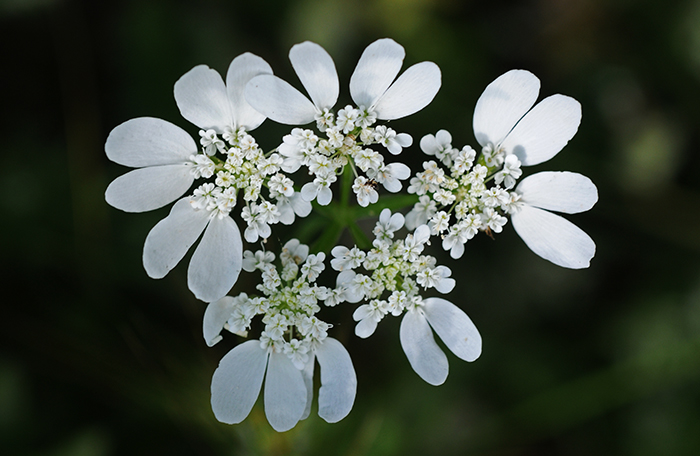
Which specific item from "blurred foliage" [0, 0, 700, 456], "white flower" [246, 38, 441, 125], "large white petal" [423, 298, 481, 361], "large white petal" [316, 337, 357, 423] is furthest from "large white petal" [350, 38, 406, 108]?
"blurred foliage" [0, 0, 700, 456]

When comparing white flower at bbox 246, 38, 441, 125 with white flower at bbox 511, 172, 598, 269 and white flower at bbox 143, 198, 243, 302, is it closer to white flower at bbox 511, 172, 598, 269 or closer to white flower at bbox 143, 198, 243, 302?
white flower at bbox 143, 198, 243, 302

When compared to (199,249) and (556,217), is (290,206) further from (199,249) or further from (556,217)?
(556,217)

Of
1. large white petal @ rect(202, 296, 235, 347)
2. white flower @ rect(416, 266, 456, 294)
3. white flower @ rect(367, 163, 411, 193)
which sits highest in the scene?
white flower @ rect(367, 163, 411, 193)

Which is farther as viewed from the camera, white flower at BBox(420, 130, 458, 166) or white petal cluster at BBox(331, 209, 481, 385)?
white flower at BBox(420, 130, 458, 166)
